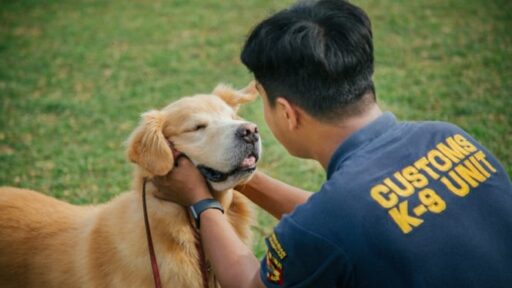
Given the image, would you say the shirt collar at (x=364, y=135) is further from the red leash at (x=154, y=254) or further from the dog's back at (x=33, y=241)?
the dog's back at (x=33, y=241)

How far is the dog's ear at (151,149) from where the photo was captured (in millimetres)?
2818

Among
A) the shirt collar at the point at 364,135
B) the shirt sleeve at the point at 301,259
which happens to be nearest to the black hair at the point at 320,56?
the shirt collar at the point at 364,135

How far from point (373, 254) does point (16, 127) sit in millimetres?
6103

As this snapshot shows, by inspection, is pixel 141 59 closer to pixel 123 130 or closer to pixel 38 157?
pixel 123 130

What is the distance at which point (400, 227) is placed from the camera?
72.2 inches

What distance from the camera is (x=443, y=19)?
9.64 meters

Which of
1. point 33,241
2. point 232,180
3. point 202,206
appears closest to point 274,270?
point 202,206

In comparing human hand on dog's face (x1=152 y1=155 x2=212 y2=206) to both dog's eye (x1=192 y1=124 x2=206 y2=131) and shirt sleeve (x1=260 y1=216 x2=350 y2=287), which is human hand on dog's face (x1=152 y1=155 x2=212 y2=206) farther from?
shirt sleeve (x1=260 y1=216 x2=350 y2=287)

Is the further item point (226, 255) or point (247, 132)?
point (247, 132)

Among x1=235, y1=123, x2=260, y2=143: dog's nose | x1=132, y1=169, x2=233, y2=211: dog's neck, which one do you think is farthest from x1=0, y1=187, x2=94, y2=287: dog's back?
x1=235, y1=123, x2=260, y2=143: dog's nose

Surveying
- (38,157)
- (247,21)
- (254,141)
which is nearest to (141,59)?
(247,21)

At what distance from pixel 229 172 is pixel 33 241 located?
143 centimetres

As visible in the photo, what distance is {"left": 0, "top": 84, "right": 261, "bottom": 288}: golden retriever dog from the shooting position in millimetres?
2926

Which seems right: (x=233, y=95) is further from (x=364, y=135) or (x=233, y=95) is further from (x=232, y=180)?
(x=364, y=135)
